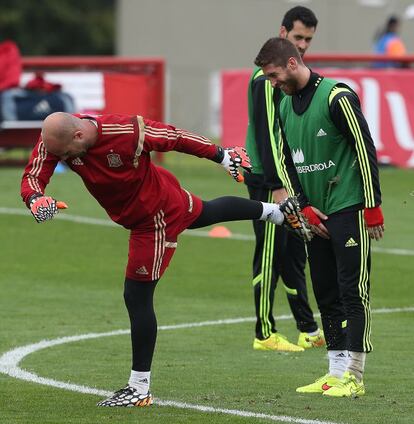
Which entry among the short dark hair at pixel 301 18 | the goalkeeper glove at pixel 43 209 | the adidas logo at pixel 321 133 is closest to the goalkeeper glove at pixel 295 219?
→ the adidas logo at pixel 321 133

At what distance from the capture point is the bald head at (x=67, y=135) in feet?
25.9

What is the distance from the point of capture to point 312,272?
8.67 metres

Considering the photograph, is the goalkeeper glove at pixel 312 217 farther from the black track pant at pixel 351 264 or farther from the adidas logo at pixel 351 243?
the adidas logo at pixel 351 243

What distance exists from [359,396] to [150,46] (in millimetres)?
34417

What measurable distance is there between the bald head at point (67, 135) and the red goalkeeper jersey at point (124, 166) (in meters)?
0.08

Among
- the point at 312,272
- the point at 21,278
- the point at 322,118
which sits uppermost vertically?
the point at 322,118

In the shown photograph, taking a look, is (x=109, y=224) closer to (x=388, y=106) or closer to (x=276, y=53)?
(x=388, y=106)

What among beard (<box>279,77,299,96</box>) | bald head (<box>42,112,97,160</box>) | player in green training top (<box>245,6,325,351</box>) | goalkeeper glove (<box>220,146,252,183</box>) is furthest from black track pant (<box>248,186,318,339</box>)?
bald head (<box>42,112,97,160</box>)

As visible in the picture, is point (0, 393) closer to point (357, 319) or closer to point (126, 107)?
point (357, 319)

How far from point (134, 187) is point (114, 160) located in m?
0.23

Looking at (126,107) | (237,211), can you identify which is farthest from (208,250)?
(126,107)

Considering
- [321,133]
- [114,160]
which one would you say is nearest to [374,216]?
[321,133]

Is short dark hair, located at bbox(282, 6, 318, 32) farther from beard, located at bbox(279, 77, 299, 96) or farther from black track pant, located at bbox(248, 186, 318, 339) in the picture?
beard, located at bbox(279, 77, 299, 96)

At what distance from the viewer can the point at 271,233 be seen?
10.6 meters
